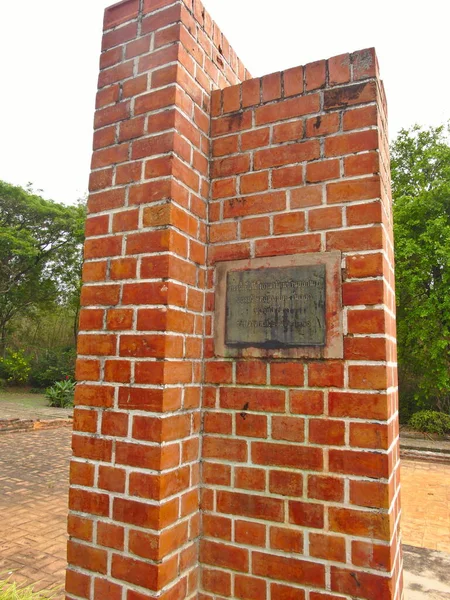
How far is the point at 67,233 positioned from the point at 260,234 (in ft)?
67.3

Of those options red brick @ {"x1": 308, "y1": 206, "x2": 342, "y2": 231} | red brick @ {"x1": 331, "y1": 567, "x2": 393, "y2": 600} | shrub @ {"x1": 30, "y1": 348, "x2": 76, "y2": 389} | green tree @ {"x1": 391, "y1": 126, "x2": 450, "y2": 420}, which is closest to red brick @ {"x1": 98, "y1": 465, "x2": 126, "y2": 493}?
red brick @ {"x1": 331, "y1": 567, "x2": 393, "y2": 600}

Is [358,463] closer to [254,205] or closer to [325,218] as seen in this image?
[325,218]

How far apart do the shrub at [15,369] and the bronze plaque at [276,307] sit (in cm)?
1795

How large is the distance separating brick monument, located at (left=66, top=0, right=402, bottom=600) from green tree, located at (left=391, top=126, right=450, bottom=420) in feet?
31.1

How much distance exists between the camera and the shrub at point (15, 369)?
56.8ft

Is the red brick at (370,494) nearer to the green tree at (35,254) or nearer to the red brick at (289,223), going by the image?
the red brick at (289,223)

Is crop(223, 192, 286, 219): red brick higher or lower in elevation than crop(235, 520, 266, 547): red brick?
higher

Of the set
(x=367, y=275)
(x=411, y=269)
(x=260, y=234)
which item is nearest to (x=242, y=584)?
(x=367, y=275)

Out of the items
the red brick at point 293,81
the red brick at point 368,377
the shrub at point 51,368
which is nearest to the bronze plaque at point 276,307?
the red brick at point 368,377

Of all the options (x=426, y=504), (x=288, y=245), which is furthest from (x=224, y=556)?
(x=426, y=504)

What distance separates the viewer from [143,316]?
1513 mm

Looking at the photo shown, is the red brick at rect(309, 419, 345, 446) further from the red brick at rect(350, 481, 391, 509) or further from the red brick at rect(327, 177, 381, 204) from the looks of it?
the red brick at rect(327, 177, 381, 204)

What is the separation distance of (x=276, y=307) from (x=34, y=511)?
4.32 metres

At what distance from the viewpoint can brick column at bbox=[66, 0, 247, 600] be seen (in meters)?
1.43
